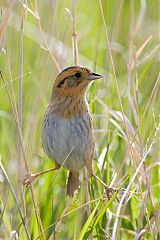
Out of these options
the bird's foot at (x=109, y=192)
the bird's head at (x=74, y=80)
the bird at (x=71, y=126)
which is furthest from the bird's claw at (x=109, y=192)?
the bird's head at (x=74, y=80)

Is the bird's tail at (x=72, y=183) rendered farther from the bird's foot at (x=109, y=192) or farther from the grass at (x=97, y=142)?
the bird's foot at (x=109, y=192)

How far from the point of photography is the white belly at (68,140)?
13.3 feet

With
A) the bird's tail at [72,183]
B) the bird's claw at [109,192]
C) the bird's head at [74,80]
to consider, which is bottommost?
the bird's claw at [109,192]

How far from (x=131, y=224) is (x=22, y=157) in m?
0.73

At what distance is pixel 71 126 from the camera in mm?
4094

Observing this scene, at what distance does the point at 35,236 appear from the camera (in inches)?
146

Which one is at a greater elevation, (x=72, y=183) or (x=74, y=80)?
(x=74, y=80)

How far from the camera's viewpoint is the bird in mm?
4035

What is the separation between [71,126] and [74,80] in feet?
0.83

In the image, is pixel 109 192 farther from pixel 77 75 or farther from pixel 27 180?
pixel 77 75

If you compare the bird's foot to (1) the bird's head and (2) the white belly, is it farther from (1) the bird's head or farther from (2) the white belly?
(1) the bird's head

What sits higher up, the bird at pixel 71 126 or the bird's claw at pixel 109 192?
the bird at pixel 71 126

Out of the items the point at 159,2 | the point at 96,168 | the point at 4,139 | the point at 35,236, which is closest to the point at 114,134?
the point at 96,168

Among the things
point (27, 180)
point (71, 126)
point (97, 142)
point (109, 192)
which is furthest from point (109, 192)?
point (97, 142)
